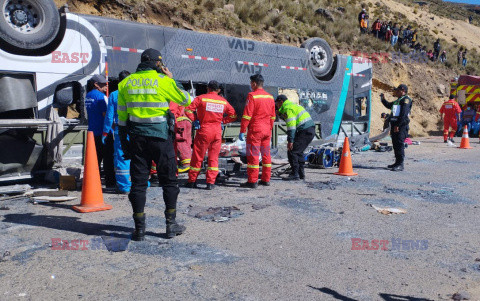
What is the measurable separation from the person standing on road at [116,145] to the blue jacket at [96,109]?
36cm

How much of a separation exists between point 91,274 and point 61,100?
168 inches

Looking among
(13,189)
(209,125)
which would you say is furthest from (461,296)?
(13,189)

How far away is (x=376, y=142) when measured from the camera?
43.8ft

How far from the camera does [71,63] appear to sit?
682 cm

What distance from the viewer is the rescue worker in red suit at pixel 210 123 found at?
6.62m

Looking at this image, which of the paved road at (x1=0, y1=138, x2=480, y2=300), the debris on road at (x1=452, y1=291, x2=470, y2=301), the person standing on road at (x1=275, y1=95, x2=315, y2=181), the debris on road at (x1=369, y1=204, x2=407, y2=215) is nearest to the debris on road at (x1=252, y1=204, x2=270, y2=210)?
the paved road at (x1=0, y1=138, x2=480, y2=300)

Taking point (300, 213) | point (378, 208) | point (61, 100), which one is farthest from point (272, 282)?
point (61, 100)

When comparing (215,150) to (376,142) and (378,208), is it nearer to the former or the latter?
(378,208)

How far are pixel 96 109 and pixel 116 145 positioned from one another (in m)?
0.80

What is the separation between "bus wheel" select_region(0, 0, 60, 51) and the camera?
20.1 ft

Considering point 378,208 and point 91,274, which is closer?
point 91,274

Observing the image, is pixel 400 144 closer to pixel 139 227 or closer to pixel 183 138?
Result: pixel 183 138

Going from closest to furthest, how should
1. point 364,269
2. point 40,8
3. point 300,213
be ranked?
1. point 364,269
2. point 300,213
3. point 40,8

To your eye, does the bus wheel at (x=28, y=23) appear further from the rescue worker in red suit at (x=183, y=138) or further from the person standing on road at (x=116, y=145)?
the rescue worker in red suit at (x=183, y=138)
